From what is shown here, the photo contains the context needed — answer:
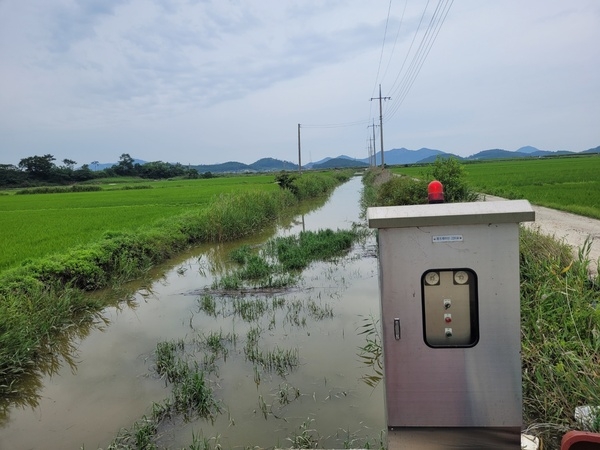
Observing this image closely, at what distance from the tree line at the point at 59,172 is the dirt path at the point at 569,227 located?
177ft

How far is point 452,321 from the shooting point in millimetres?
2652

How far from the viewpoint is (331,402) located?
4.64 meters

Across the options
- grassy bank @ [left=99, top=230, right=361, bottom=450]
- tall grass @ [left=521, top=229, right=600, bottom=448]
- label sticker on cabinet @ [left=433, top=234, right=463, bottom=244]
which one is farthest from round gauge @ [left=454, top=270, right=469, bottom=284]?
grassy bank @ [left=99, top=230, right=361, bottom=450]

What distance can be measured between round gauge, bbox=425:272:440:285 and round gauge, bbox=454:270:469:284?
96 mm

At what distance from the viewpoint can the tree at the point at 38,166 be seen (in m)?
56.3

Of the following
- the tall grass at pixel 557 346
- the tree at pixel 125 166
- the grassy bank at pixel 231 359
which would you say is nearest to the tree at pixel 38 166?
the tree at pixel 125 166

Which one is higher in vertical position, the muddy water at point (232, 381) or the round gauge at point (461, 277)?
the round gauge at point (461, 277)

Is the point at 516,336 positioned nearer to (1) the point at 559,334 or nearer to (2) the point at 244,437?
(1) the point at 559,334

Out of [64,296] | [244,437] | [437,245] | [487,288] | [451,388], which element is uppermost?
[437,245]

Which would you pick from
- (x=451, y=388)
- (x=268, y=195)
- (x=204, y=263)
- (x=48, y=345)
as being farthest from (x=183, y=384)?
(x=268, y=195)

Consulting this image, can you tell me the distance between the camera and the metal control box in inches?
96.4

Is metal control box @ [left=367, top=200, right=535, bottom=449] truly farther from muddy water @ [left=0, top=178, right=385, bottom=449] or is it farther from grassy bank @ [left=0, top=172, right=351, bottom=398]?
grassy bank @ [left=0, top=172, right=351, bottom=398]

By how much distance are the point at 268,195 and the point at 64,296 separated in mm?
13532

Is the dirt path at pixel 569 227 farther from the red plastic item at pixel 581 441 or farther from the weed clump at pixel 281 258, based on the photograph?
the red plastic item at pixel 581 441
